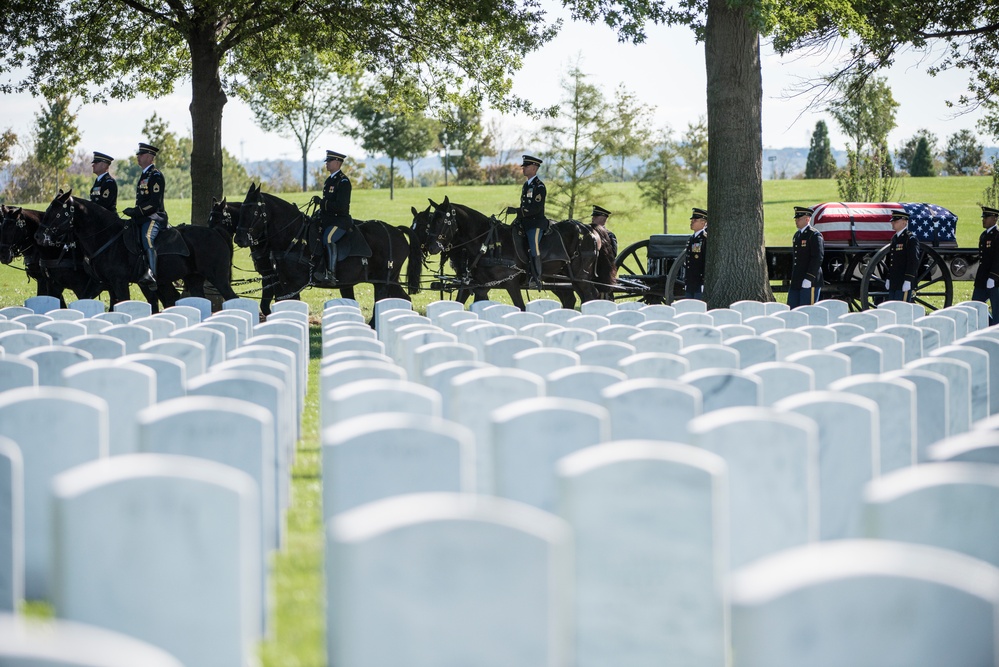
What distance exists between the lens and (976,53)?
21375mm

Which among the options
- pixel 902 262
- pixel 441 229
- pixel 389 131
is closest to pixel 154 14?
pixel 441 229

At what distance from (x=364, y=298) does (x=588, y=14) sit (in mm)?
9843

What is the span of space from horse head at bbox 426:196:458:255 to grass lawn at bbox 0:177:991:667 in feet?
7.34

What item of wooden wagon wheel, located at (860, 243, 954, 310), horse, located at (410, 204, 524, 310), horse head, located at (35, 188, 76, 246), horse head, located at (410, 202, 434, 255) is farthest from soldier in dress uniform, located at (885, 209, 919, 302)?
horse head, located at (35, 188, 76, 246)

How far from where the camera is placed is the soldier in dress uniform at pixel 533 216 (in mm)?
16344

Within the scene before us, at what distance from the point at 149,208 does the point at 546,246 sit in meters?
5.90

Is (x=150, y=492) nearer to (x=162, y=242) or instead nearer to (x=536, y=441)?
(x=536, y=441)

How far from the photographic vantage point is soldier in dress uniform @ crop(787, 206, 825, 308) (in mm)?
15664

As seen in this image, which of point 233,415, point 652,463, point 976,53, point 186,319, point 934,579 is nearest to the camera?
point 934,579

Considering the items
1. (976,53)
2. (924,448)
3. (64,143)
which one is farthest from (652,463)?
(64,143)

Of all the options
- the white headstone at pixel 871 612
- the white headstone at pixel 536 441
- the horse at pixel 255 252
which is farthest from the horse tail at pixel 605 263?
the white headstone at pixel 871 612

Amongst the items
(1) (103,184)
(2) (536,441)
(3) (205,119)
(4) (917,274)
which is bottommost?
(2) (536,441)

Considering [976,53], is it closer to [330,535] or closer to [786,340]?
[786,340]

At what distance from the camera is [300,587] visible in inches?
193
